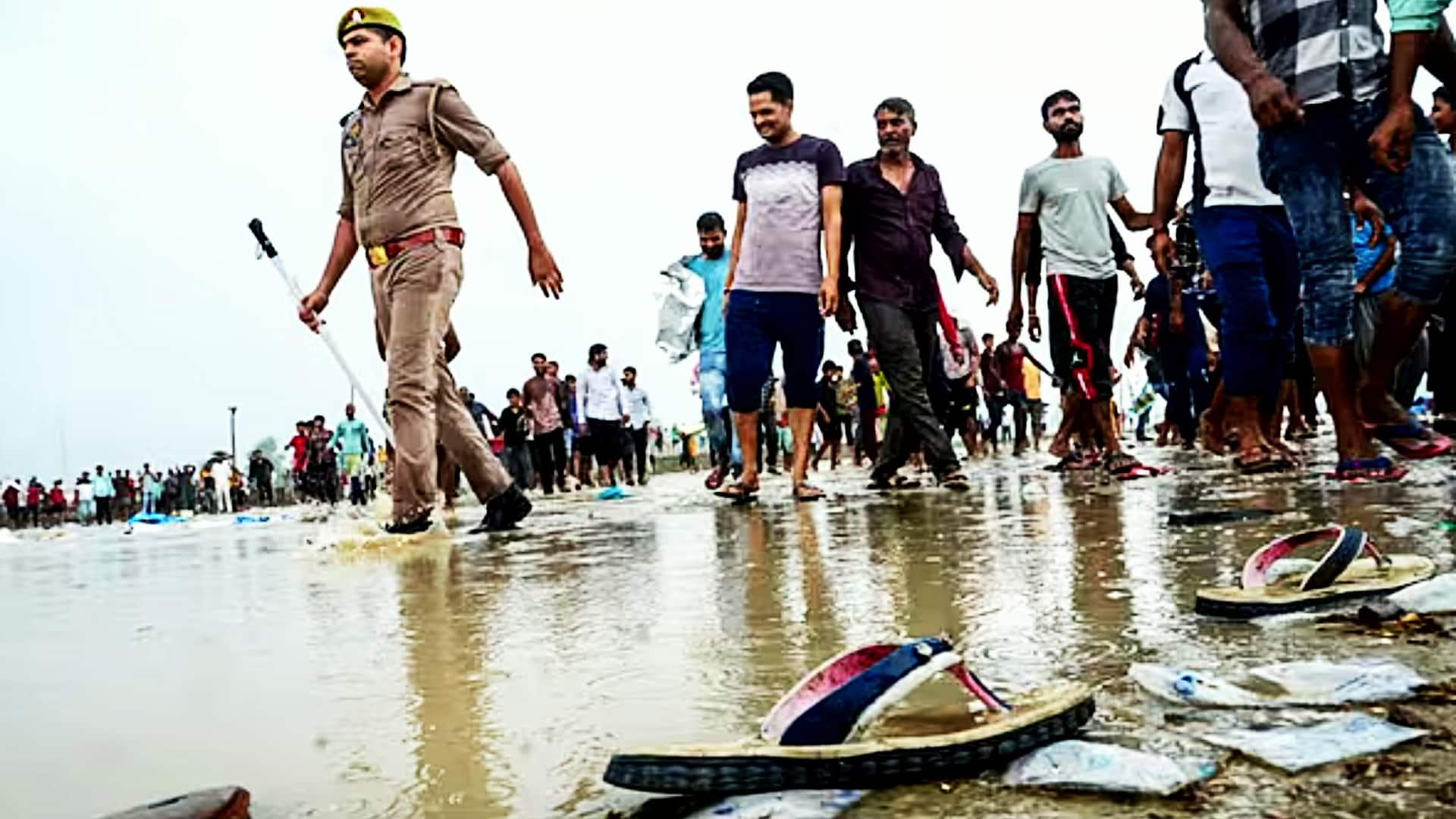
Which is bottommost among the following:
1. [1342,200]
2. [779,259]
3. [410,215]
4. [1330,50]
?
[1342,200]

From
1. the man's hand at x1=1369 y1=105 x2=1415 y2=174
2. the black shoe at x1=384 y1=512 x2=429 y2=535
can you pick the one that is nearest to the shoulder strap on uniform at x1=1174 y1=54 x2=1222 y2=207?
the man's hand at x1=1369 y1=105 x2=1415 y2=174

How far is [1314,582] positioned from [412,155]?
4037mm

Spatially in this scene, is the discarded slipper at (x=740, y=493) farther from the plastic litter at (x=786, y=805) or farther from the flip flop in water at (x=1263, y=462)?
the plastic litter at (x=786, y=805)

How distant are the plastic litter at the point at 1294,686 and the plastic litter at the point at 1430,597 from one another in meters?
0.35

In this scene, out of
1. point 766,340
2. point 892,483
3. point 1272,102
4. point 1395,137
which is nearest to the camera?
point 1395,137

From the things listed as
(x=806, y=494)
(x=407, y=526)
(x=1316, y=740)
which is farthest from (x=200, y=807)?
(x=806, y=494)

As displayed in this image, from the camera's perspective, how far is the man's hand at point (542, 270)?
17.0ft

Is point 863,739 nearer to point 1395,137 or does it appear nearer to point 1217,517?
point 1217,517

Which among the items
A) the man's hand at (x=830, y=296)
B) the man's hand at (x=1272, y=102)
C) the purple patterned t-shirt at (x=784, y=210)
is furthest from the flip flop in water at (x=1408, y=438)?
the purple patterned t-shirt at (x=784, y=210)

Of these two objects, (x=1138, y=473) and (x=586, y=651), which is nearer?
(x=586, y=651)

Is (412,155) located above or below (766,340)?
above

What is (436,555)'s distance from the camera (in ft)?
14.0

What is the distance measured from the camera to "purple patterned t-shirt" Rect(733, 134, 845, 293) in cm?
607

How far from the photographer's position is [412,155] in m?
5.06
